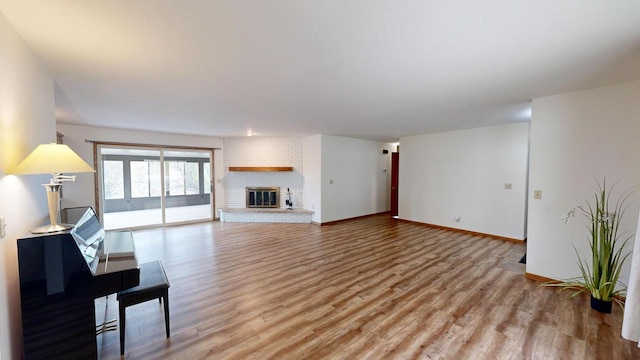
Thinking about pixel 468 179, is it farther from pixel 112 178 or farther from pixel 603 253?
pixel 112 178

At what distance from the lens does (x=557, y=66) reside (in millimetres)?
2236

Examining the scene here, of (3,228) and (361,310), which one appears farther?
(361,310)

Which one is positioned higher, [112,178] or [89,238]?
[112,178]

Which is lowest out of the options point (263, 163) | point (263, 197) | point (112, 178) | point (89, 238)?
point (263, 197)

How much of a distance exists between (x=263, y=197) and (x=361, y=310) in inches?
198

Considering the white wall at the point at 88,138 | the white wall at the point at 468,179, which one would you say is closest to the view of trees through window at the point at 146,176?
the white wall at the point at 88,138

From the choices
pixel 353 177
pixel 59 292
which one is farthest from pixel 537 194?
pixel 59 292

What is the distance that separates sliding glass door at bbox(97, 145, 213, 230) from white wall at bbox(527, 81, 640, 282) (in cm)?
711

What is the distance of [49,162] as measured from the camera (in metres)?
1.60

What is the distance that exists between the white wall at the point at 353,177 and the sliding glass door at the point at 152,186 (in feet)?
11.1

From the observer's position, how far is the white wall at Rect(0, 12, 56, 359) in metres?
1.46

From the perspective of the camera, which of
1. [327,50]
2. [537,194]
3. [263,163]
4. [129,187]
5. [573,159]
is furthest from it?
[263,163]

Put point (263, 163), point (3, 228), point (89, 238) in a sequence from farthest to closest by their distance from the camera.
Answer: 1. point (263, 163)
2. point (89, 238)
3. point (3, 228)

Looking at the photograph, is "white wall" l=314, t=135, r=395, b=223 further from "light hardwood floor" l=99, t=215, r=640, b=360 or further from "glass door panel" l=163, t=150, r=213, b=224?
"glass door panel" l=163, t=150, r=213, b=224
